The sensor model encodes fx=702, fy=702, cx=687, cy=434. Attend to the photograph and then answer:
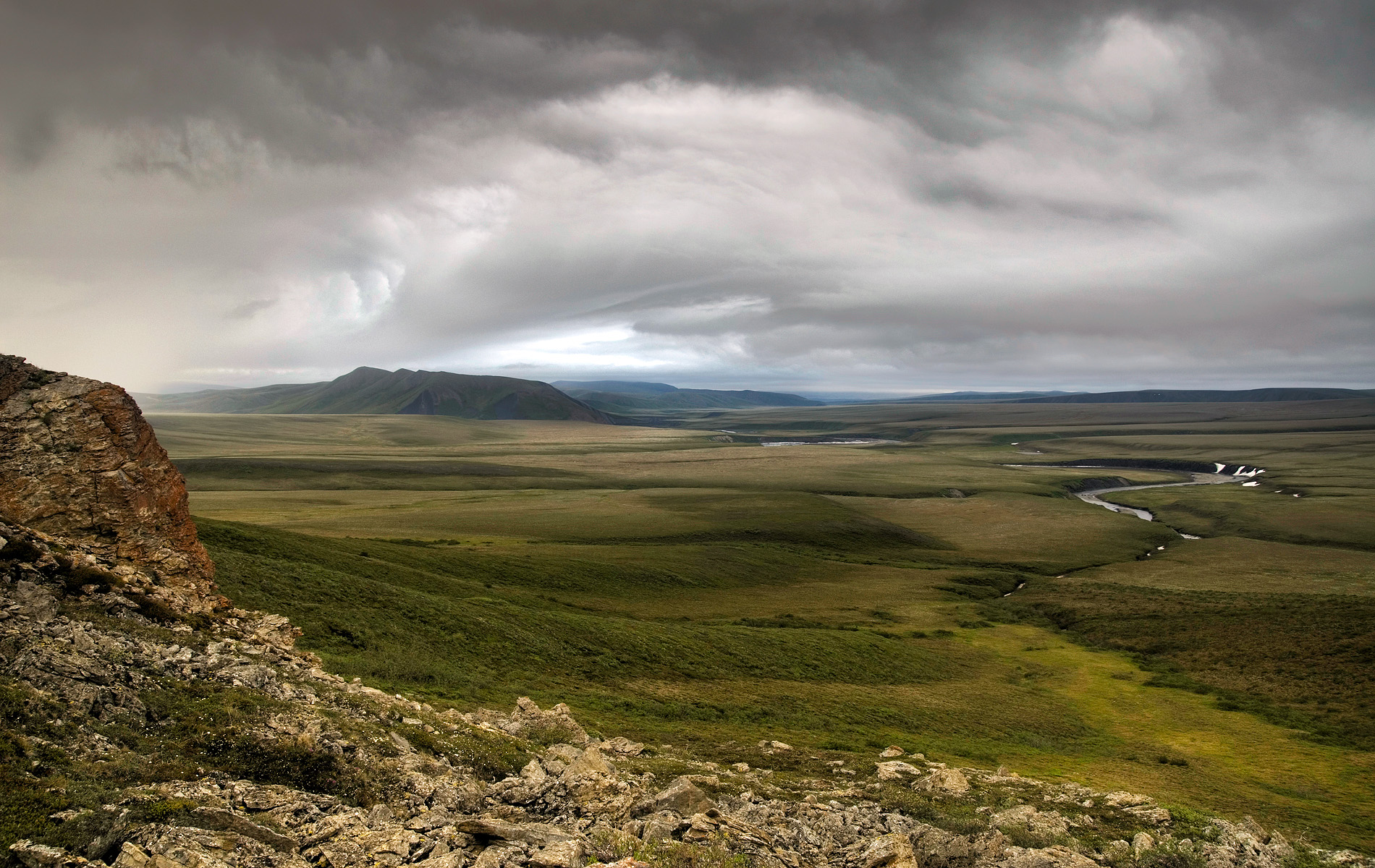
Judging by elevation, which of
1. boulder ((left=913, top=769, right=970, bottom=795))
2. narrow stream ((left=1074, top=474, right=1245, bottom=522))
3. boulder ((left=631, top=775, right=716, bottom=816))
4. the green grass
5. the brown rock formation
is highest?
the brown rock formation

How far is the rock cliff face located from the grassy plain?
725 centimetres

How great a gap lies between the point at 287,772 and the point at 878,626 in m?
53.5

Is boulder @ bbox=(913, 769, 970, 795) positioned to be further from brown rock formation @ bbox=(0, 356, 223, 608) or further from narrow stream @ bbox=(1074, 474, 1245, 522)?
narrow stream @ bbox=(1074, 474, 1245, 522)

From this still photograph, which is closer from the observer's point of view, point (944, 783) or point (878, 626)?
point (944, 783)

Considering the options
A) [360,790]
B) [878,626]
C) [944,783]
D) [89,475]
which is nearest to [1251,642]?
[878,626]

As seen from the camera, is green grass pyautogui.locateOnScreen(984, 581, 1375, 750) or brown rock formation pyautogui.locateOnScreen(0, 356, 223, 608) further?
green grass pyautogui.locateOnScreen(984, 581, 1375, 750)

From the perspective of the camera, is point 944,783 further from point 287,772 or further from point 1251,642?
point 1251,642

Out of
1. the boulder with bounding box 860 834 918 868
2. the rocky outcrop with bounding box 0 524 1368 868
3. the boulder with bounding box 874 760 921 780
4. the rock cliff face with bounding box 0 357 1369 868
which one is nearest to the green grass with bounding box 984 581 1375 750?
the boulder with bounding box 874 760 921 780

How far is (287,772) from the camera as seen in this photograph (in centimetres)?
1262

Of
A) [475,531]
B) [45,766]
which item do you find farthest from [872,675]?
[475,531]

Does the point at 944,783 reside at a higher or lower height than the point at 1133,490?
higher

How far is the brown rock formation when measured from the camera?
2036 centimetres

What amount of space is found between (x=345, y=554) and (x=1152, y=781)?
48.1 meters

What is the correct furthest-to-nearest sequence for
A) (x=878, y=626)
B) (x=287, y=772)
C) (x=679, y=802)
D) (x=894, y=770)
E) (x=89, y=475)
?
(x=878, y=626) → (x=894, y=770) → (x=89, y=475) → (x=679, y=802) → (x=287, y=772)
